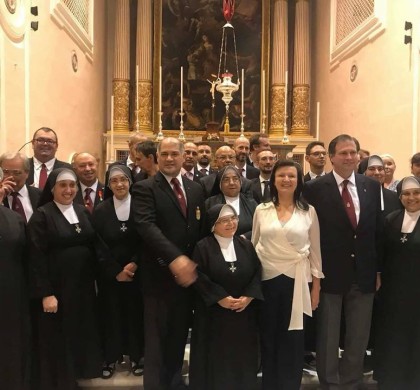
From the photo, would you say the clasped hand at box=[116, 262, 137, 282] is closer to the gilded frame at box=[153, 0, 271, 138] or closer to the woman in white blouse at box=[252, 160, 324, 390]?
the woman in white blouse at box=[252, 160, 324, 390]

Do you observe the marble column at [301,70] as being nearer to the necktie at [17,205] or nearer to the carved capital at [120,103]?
the carved capital at [120,103]

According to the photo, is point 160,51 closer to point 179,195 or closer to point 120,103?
point 120,103

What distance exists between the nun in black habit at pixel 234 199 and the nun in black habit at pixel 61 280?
99 cm

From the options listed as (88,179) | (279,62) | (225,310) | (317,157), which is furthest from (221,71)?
(225,310)

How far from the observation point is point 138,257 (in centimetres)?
383

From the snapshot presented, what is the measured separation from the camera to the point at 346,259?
12.0 feet

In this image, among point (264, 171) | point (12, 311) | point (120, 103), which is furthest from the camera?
point (120, 103)

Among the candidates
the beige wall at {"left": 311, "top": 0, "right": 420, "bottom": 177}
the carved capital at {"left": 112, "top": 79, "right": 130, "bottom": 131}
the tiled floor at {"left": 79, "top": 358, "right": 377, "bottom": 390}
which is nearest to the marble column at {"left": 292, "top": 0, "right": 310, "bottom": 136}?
the beige wall at {"left": 311, "top": 0, "right": 420, "bottom": 177}

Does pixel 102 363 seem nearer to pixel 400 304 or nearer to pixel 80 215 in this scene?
pixel 80 215

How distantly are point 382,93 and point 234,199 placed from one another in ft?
16.7

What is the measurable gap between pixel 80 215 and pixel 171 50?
30.9 ft

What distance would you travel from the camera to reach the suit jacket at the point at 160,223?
11.5ft

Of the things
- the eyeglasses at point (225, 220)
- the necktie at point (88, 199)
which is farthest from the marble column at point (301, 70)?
the eyeglasses at point (225, 220)

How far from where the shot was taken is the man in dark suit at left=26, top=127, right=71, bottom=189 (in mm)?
4695
